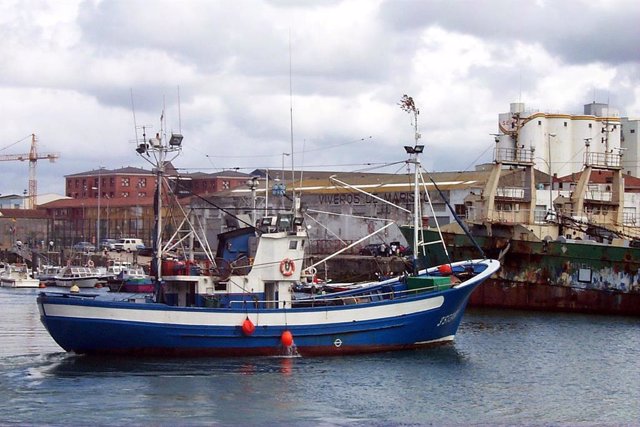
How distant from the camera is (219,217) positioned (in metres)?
86.2

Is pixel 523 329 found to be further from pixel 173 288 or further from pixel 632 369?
pixel 173 288

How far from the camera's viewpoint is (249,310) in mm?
33875

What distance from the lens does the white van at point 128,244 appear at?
4125 inches

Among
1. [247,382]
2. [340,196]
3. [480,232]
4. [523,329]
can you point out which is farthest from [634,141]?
[247,382]

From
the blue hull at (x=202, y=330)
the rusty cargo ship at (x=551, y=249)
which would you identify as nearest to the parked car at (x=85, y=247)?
the rusty cargo ship at (x=551, y=249)

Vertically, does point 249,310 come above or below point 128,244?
below

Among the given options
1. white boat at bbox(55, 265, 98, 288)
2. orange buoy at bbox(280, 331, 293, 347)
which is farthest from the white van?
orange buoy at bbox(280, 331, 293, 347)

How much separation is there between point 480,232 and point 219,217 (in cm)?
3038

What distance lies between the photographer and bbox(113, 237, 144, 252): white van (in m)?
105

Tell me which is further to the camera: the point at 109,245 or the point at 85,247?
the point at 85,247

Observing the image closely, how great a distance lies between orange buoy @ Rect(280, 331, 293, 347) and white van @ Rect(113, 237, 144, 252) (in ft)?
233

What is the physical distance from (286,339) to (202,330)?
8.40 ft

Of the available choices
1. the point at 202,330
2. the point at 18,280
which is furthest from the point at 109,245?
the point at 202,330

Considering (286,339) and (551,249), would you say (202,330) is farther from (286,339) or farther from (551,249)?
(551,249)
